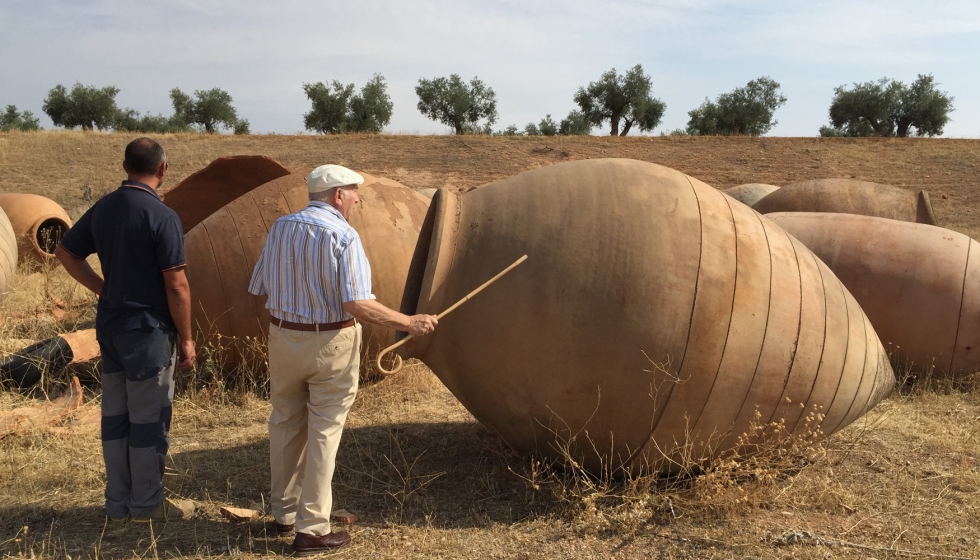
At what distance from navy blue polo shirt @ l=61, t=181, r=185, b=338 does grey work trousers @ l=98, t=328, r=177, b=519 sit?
9 cm

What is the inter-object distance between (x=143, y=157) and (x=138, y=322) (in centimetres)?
87

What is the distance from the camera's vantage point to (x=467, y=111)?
145ft

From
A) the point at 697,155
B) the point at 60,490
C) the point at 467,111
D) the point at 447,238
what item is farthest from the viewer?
the point at 467,111

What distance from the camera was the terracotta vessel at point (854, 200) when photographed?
927cm

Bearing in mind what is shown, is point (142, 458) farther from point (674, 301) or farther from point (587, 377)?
point (674, 301)

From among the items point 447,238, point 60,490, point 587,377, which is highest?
point 447,238

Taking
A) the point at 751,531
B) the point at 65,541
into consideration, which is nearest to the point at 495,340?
the point at 751,531

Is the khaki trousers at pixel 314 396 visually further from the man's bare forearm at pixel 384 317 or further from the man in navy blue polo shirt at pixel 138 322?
the man in navy blue polo shirt at pixel 138 322

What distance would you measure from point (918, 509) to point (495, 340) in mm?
2611

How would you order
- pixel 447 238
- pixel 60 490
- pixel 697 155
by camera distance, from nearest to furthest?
pixel 447 238 → pixel 60 490 → pixel 697 155

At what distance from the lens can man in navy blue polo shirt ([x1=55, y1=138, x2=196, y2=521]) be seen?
12.1 ft

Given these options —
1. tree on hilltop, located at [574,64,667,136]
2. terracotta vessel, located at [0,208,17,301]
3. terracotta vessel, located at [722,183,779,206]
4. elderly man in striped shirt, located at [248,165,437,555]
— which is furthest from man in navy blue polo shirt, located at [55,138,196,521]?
tree on hilltop, located at [574,64,667,136]

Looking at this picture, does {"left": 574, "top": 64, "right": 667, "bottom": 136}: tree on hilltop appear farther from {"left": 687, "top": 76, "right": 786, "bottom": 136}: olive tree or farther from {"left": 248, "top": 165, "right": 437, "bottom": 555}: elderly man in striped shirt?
{"left": 248, "top": 165, "right": 437, "bottom": 555}: elderly man in striped shirt

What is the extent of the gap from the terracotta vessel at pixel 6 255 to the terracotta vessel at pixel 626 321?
7.94 metres
